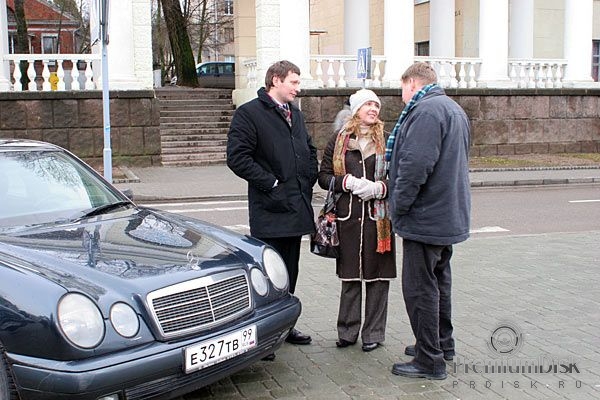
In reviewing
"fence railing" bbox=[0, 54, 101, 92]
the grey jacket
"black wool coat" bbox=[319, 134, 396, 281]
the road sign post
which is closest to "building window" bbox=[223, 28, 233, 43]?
"fence railing" bbox=[0, 54, 101, 92]

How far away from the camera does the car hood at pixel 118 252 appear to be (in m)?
3.58

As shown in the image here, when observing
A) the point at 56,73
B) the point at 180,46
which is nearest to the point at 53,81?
the point at 56,73

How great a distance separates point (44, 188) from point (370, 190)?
2099 millimetres

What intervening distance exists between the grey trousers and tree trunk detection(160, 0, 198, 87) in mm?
24057

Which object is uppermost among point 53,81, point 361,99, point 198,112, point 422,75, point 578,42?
point 578,42

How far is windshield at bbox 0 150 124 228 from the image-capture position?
14.7 feet

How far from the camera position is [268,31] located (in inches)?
751

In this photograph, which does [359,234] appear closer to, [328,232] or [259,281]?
[328,232]

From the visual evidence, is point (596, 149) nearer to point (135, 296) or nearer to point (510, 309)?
point (510, 309)

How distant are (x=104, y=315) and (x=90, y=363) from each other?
0.23m

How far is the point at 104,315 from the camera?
3414 millimetres

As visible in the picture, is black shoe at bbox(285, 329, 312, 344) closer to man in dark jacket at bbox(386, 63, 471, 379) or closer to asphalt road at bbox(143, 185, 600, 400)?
asphalt road at bbox(143, 185, 600, 400)

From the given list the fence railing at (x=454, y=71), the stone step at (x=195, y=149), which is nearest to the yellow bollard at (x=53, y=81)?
the stone step at (x=195, y=149)

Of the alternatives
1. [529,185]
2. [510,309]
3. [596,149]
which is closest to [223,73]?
[596,149]
